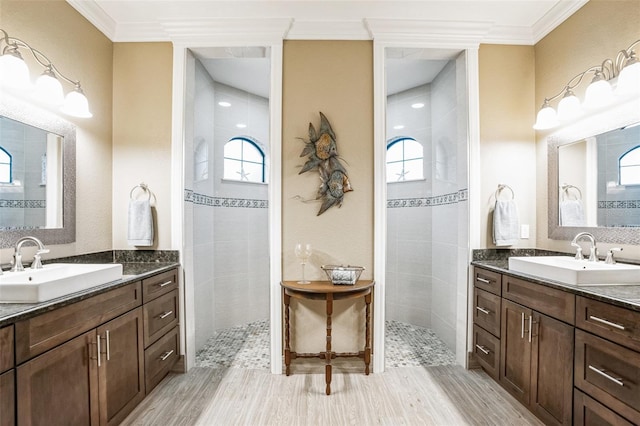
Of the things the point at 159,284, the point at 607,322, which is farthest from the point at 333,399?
the point at 607,322

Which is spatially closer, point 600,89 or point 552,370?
point 552,370

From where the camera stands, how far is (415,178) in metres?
3.46

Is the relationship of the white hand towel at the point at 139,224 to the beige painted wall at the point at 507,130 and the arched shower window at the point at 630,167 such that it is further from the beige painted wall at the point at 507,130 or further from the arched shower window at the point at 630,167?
the arched shower window at the point at 630,167

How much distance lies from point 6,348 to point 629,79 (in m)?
3.17

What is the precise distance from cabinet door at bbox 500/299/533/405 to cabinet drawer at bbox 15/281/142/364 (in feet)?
7.77

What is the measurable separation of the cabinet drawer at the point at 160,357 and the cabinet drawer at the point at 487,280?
2354mm

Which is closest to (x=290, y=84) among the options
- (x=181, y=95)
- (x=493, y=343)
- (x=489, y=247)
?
(x=181, y=95)

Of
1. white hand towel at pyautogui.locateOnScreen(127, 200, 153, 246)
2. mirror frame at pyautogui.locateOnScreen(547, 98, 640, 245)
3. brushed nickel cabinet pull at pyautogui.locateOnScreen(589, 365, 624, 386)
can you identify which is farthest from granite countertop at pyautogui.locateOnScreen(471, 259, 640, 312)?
white hand towel at pyautogui.locateOnScreen(127, 200, 153, 246)

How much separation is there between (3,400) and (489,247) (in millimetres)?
2885

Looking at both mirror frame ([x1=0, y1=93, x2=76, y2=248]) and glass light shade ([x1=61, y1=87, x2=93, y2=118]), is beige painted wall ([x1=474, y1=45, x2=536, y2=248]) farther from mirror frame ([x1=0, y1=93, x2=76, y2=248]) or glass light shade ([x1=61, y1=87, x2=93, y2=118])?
mirror frame ([x1=0, y1=93, x2=76, y2=248])

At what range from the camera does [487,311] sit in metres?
2.23

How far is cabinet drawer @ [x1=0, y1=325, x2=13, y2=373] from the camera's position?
107 centimetres

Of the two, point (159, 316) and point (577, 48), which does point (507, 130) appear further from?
point (159, 316)

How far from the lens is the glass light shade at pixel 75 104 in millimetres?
1903
